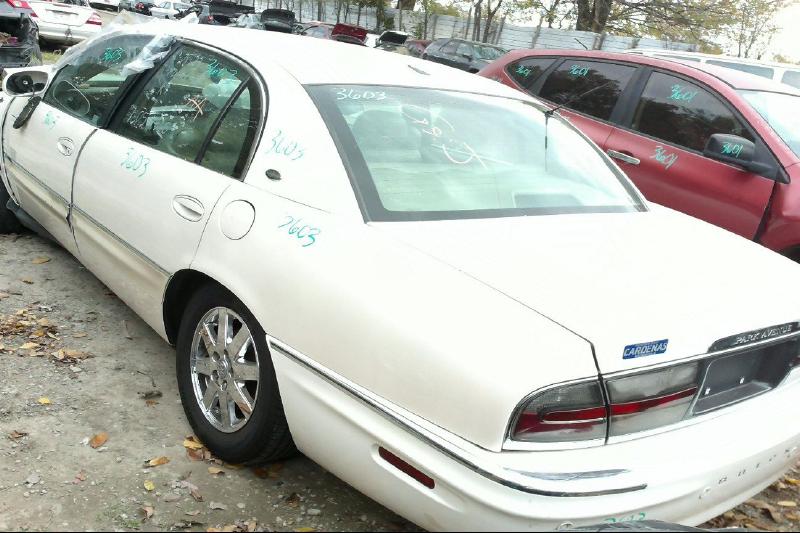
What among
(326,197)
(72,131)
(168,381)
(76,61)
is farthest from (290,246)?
(76,61)

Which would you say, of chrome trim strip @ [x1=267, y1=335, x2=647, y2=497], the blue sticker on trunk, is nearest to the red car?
the blue sticker on trunk

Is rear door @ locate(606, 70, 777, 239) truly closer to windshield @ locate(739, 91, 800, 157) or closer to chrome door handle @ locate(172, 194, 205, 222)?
windshield @ locate(739, 91, 800, 157)

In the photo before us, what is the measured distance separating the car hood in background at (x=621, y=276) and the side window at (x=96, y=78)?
2.04 meters

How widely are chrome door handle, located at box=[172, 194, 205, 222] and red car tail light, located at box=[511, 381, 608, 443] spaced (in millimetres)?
1532

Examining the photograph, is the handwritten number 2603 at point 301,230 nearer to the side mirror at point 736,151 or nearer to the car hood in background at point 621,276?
the car hood in background at point 621,276

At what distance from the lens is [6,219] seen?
196 inches

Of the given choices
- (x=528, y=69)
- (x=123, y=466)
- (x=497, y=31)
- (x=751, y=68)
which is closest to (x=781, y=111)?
(x=528, y=69)

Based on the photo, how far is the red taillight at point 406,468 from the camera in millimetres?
2065

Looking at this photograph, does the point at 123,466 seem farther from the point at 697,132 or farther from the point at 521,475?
the point at 697,132

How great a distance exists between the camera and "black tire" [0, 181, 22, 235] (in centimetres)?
491

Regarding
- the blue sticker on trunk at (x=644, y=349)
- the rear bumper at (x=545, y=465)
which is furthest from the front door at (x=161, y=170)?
the blue sticker on trunk at (x=644, y=349)

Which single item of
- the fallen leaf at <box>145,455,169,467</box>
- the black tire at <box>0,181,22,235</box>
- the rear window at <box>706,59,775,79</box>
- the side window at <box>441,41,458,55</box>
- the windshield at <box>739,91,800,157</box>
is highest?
the rear window at <box>706,59,775,79</box>

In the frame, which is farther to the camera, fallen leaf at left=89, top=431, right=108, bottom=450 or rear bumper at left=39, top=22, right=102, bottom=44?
rear bumper at left=39, top=22, right=102, bottom=44

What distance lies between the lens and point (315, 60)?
3201mm
